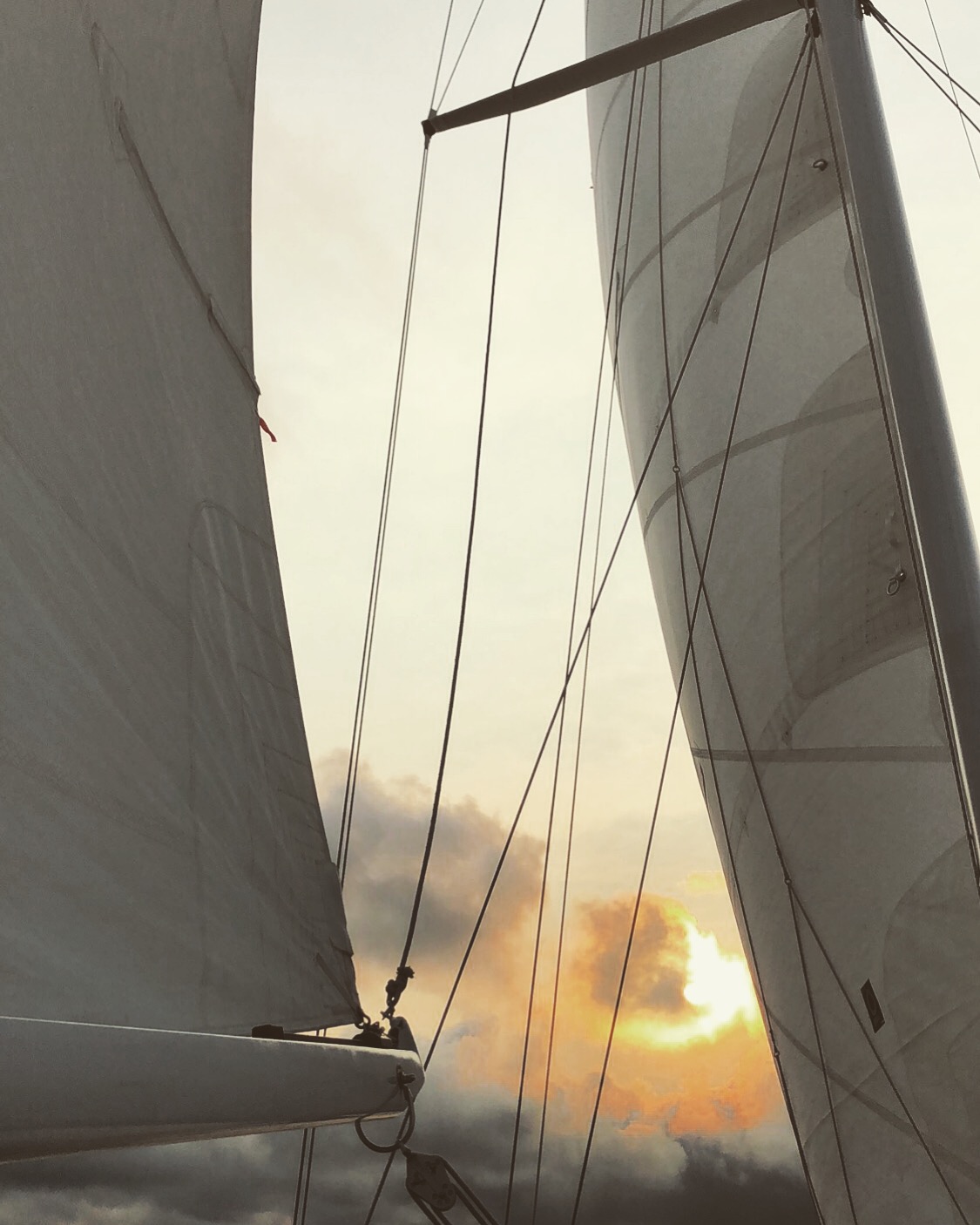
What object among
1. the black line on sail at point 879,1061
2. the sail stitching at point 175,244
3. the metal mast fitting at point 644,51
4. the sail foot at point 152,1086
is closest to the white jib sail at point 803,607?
the black line on sail at point 879,1061

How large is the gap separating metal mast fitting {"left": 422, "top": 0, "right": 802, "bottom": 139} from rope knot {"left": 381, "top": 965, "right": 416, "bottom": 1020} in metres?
2.96

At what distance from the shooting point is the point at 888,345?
9.04 ft

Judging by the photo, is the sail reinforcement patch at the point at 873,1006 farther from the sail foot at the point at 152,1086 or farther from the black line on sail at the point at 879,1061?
the sail foot at the point at 152,1086

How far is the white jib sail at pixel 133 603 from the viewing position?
5.45 ft

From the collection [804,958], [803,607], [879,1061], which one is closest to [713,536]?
[803,607]

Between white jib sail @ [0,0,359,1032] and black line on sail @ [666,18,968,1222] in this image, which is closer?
white jib sail @ [0,0,359,1032]

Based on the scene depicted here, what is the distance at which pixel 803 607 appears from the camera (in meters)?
4.77

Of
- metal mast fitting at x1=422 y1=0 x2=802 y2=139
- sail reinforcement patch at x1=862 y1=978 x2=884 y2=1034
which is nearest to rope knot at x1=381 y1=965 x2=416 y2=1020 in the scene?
sail reinforcement patch at x1=862 y1=978 x2=884 y2=1034

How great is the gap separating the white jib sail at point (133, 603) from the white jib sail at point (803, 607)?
191 centimetres

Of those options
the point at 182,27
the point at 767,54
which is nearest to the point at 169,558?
the point at 182,27

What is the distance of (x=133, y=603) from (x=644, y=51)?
9.27ft

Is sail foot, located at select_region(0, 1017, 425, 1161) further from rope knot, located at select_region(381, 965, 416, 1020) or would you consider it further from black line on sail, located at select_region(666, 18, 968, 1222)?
black line on sail, located at select_region(666, 18, 968, 1222)

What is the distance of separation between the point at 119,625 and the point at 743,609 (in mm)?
3636

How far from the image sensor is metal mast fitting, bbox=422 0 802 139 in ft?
12.3
